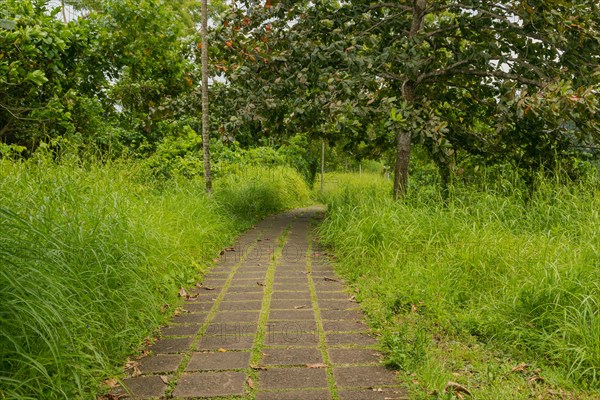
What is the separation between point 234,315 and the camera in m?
3.90

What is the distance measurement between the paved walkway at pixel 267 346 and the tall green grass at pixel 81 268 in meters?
0.25

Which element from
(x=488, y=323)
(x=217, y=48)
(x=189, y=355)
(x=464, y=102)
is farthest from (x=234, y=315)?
(x=464, y=102)

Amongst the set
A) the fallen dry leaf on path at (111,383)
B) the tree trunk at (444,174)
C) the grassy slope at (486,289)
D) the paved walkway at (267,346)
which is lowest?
the paved walkway at (267,346)

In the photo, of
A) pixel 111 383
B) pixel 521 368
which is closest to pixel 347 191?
pixel 521 368

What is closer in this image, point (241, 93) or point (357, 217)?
point (357, 217)

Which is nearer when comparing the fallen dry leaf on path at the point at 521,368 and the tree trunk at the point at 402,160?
the fallen dry leaf on path at the point at 521,368

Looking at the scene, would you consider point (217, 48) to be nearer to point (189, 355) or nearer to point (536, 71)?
point (536, 71)

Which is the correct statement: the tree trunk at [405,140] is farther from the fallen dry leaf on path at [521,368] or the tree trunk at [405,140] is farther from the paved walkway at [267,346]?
the fallen dry leaf on path at [521,368]

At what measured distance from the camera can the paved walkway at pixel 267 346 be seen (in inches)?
106

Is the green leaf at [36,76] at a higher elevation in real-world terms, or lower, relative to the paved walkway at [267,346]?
higher

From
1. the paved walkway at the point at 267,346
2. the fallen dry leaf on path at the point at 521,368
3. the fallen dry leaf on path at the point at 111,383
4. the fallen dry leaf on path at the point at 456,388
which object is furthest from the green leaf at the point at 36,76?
the fallen dry leaf on path at the point at 521,368

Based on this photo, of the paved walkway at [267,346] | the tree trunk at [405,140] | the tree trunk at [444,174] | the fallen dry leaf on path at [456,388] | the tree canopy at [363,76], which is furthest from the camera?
the tree trunk at [405,140]

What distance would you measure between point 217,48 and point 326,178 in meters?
11.0

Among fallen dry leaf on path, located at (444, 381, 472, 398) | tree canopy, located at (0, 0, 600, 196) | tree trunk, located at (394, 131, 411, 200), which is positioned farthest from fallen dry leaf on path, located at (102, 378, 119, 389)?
tree trunk, located at (394, 131, 411, 200)
